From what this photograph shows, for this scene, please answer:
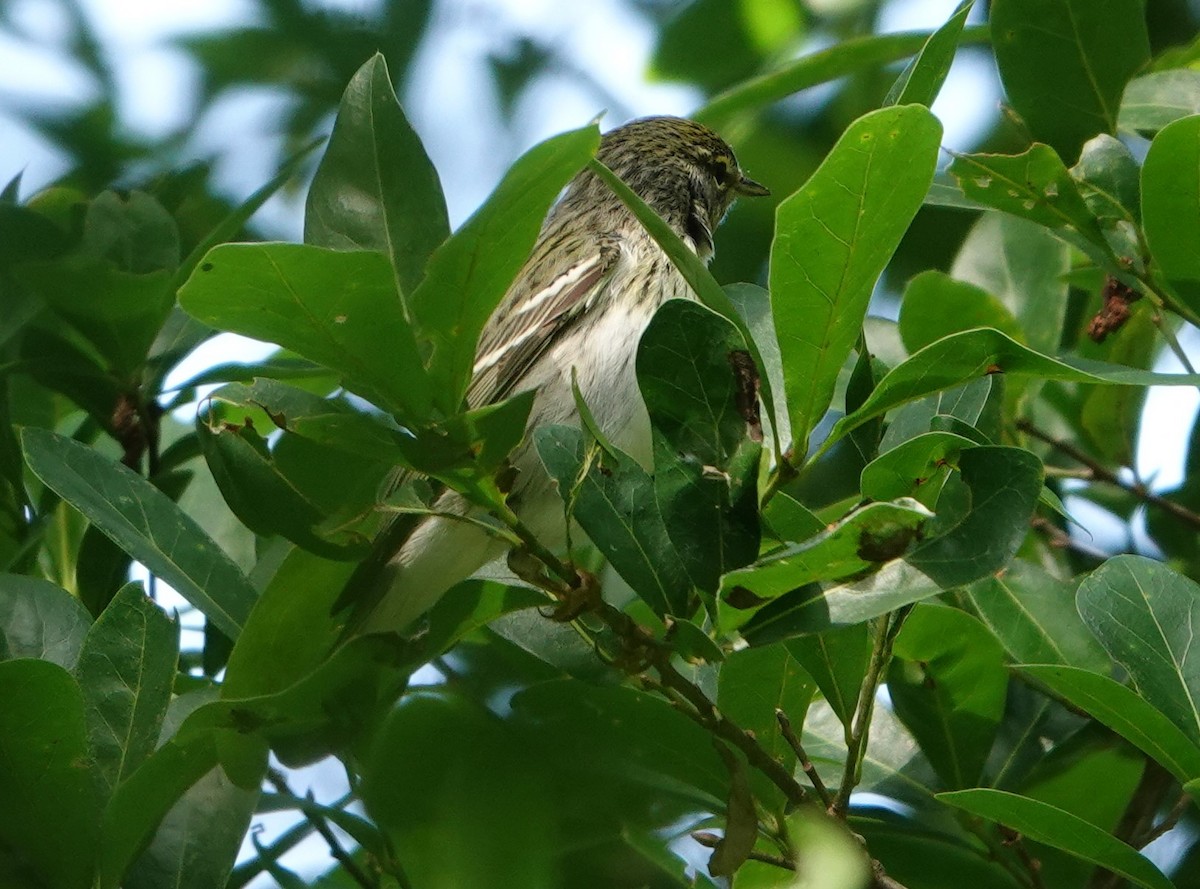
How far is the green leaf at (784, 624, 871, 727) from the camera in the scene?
1.88m

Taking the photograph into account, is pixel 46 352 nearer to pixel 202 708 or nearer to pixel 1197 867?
pixel 202 708

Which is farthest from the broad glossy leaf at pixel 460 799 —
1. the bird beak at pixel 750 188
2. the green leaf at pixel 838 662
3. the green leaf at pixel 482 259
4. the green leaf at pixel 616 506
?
the bird beak at pixel 750 188

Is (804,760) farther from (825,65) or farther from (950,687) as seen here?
(825,65)

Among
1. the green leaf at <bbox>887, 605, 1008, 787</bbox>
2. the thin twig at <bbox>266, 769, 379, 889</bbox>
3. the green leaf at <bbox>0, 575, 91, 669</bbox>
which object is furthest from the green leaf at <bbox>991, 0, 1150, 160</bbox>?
the green leaf at <bbox>0, 575, 91, 669</bbox>

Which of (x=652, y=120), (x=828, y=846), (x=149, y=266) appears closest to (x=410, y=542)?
(x=149, y=266)

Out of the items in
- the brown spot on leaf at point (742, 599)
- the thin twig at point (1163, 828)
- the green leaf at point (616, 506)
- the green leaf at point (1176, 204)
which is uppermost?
the green leaf at point (1176, 204)

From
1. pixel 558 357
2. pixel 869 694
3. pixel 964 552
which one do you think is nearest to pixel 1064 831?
pixel 869 694

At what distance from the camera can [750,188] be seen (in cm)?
404

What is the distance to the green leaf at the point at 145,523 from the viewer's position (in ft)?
6.43

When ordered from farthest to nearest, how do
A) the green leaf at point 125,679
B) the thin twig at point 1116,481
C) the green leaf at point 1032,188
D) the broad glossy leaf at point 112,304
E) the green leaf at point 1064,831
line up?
the thin twig at point 1116,481
the broad glossy leaf at point 112,304
the green leaf at point 1032,188
the green leaf at point 125,679
the green leaf at point 1064,831

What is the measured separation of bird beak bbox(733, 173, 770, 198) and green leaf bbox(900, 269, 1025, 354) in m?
1.51

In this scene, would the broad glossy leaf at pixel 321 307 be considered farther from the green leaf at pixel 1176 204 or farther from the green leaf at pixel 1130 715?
the green leaf at pixel 1176 204

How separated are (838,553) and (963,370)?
26cm

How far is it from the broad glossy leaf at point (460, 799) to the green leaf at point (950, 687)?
761 millimetres
